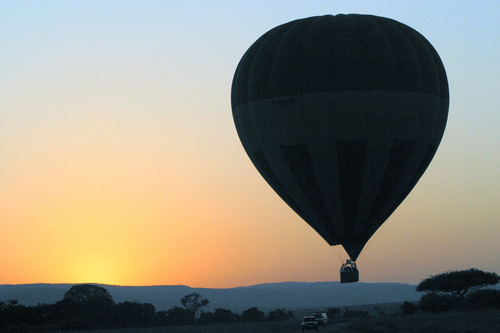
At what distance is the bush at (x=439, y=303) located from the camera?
95.4m

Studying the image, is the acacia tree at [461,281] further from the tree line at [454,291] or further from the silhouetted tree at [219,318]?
the silhouetted tree at [219,318]

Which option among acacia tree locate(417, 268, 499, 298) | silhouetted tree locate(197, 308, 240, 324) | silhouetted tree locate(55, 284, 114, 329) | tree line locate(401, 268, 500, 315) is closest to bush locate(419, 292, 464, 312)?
tree line locate(401, 268, 500, 315)

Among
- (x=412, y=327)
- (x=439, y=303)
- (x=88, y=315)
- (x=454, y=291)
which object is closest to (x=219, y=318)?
(x=88, y=315)

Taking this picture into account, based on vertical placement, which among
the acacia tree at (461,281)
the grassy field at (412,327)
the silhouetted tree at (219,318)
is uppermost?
the acacia tree at (461,281)

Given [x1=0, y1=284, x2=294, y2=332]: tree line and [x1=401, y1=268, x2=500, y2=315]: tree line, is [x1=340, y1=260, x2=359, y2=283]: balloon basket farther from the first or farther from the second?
[x1=401, y1=268, x2=500, y2=315]: tree line

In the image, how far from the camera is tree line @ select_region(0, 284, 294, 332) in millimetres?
74812

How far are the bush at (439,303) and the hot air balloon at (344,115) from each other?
54637 mm

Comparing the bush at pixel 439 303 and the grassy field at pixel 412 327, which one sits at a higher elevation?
the bush at pixel 439 303

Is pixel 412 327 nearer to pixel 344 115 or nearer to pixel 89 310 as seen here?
pixel 344 115

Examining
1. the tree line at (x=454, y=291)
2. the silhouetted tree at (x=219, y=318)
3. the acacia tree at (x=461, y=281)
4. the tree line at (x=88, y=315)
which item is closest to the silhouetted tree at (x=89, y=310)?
the tree line at (x=88, y=315)

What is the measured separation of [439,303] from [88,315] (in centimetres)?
4047

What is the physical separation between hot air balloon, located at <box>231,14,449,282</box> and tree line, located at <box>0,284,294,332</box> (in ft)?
111

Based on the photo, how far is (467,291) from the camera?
118 m

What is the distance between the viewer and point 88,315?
90.4m
